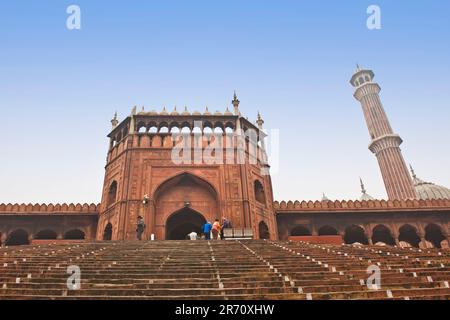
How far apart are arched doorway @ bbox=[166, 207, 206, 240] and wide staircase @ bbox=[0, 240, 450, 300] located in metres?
9.79

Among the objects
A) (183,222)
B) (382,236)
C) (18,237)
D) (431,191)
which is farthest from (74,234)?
(431,191)

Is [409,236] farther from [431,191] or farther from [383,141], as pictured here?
[431,191]

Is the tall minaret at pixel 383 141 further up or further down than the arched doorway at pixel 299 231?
further up

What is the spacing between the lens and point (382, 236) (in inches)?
801

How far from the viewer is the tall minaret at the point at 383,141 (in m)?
32.3

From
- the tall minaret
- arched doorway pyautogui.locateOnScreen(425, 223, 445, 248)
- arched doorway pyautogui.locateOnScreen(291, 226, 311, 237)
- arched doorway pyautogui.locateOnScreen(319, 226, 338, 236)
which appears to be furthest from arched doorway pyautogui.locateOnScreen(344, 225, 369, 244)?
the tall minaret

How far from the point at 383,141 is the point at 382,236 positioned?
1688cm

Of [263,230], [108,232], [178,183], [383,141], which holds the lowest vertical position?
[263,230]

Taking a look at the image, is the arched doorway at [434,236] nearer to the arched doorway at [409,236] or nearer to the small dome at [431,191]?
the arched doorway at [409,236]

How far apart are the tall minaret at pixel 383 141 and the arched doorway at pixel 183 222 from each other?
2182cm

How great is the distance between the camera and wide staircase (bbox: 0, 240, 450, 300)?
4.58 metres

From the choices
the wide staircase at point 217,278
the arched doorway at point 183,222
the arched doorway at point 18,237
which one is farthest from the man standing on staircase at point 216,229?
the arched doorway at point 18,237

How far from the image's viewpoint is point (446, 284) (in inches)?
200
